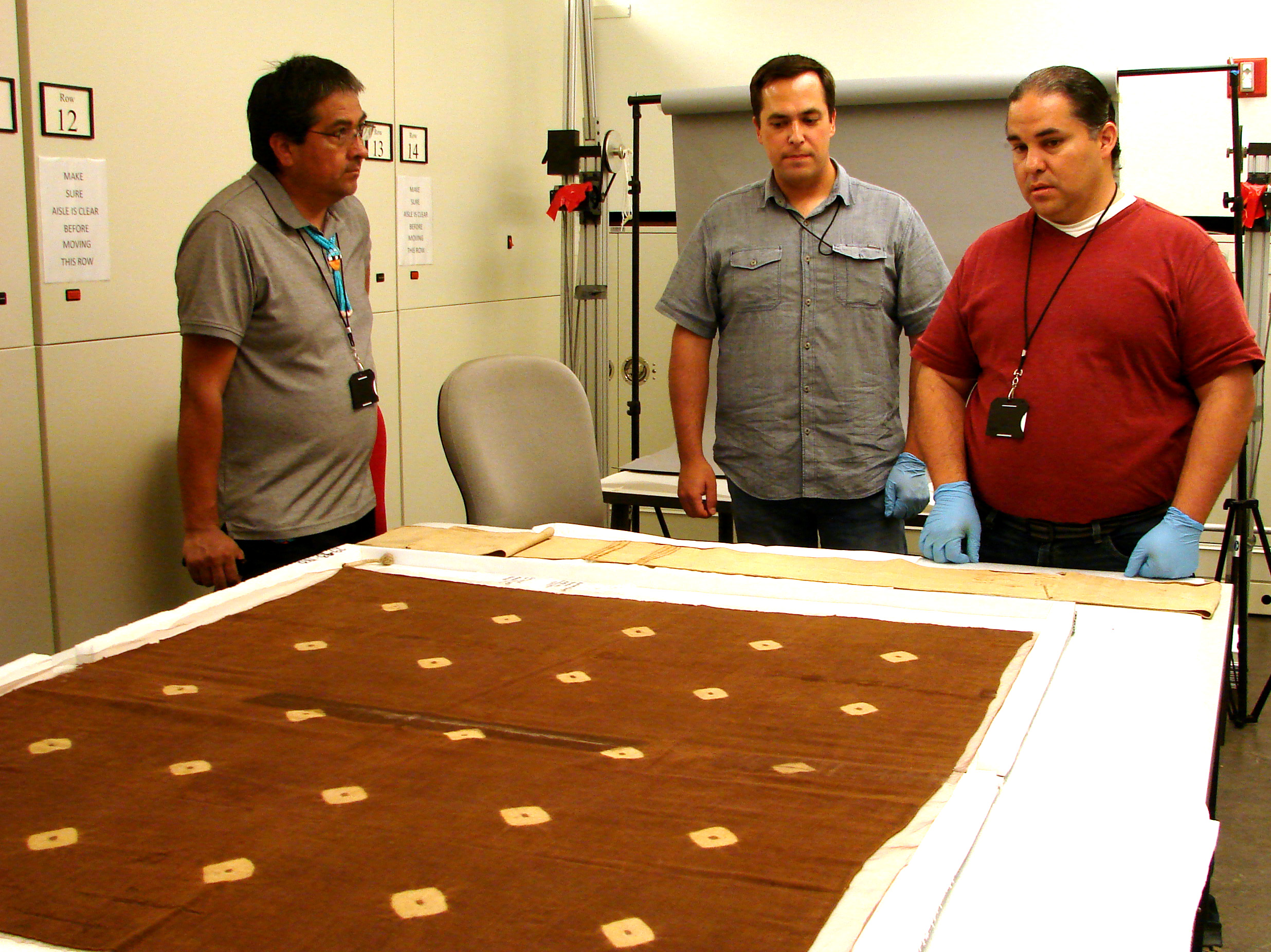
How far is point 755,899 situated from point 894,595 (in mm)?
813

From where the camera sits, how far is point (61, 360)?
2539 mm

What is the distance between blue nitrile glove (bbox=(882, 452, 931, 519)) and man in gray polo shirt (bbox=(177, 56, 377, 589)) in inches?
40.0

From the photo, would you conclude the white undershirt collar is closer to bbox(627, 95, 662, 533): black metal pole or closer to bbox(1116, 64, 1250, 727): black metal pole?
bbox(1116, 64, 1250, 727): black metal pole

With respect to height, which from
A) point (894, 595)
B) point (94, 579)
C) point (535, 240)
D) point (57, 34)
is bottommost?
point (94, 579)

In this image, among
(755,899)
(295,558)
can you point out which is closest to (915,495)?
(295,558)

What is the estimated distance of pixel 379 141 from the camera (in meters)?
3.64

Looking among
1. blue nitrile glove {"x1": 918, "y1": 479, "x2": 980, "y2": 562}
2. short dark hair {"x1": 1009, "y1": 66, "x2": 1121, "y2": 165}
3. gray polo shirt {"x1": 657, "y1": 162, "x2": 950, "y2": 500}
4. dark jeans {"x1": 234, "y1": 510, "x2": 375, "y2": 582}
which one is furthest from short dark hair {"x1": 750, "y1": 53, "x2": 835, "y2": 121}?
dark jeans {"x1": 234, "y1": 510, "x2": 375, "y2": 582}

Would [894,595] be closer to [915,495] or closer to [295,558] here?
[915,495]

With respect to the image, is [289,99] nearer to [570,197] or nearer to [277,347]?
[277,347]

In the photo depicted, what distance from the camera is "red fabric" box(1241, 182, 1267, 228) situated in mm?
3152

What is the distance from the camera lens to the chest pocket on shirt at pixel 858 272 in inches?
95.0

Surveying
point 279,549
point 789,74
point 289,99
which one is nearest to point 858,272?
point 789,74

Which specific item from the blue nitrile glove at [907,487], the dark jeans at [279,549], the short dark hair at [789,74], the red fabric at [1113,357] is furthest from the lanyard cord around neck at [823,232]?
the dark jeans at [279,549]

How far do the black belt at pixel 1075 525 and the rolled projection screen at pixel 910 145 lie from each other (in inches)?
74.7
